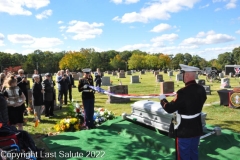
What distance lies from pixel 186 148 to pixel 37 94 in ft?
21.2

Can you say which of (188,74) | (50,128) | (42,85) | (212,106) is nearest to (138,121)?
(50,128)

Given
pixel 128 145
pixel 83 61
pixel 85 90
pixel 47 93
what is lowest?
pixel 128 145

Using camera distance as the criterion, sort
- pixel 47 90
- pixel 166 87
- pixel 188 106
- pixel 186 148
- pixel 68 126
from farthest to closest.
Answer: pixel 166 87
pixel 47 90
pixel 68 126
pixel 186 148
pixel 188 106

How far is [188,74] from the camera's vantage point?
12.8ft

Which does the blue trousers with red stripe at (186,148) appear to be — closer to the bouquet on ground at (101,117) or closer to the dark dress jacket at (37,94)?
the bouquet on ground at (101,117)

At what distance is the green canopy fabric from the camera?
5.29 metres

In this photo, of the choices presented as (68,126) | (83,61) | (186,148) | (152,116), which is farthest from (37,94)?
(83,61)

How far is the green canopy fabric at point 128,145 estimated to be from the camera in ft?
17.4

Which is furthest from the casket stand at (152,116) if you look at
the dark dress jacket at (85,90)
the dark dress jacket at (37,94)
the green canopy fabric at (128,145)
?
the dark dress jacket at (37,94)

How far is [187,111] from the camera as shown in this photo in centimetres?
389

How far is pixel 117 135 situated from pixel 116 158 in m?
1.62

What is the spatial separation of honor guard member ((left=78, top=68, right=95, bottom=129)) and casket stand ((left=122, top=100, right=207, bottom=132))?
4.15 ft

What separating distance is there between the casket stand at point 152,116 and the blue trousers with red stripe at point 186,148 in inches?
75.0

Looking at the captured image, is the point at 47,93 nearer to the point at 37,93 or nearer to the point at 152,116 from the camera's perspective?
the point at 37,93
